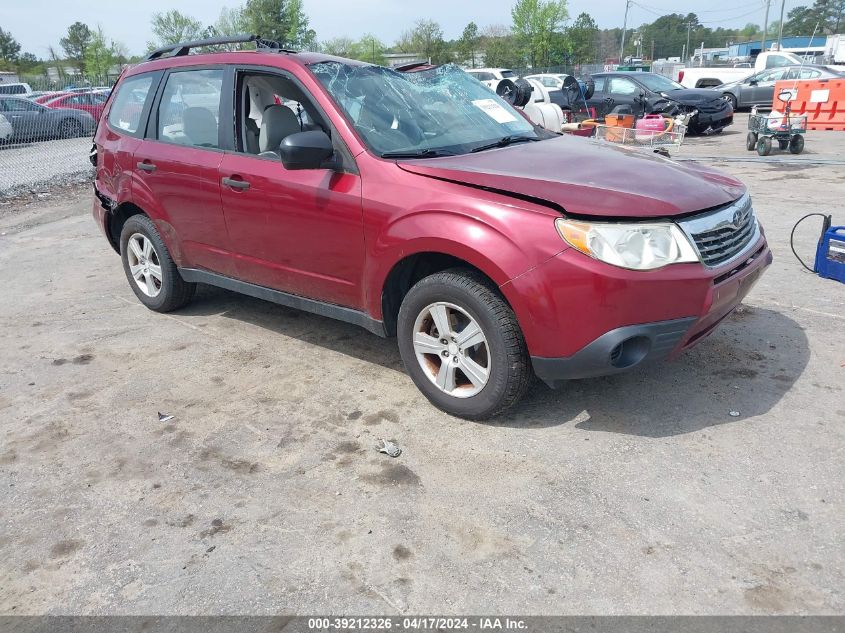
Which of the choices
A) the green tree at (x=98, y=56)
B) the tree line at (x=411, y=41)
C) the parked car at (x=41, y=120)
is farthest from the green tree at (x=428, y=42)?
the parked car at (x=41, y=120)

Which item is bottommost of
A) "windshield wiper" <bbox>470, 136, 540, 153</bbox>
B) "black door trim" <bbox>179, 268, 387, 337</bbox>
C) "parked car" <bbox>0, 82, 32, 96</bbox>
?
"black door trim" <bbox>179, 268, 387, 337</bbox>

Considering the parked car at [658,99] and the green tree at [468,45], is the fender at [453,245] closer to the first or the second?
the parked car at [658,99]

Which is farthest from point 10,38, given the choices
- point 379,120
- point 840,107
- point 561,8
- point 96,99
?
point 379,120

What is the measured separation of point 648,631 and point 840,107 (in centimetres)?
1805

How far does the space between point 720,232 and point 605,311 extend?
2.65ft

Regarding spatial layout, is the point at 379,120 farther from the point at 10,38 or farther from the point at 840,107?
the point at 10,38

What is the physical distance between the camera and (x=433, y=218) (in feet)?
11.2

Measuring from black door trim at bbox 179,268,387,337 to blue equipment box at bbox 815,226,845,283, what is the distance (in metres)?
3.76

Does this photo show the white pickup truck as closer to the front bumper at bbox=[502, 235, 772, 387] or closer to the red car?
the red car

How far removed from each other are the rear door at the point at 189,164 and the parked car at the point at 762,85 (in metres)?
21.6

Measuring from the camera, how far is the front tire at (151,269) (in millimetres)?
5254

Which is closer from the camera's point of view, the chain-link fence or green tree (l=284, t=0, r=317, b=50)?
the chain-link fence

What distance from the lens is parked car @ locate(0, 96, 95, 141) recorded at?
14148mm

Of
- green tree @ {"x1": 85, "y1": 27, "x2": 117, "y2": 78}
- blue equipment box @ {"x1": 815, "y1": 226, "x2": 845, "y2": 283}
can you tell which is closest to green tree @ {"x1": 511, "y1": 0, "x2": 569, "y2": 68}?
green tree @ {"x1": 85, "y1": 27, "x2": 117, "y2": 78}
